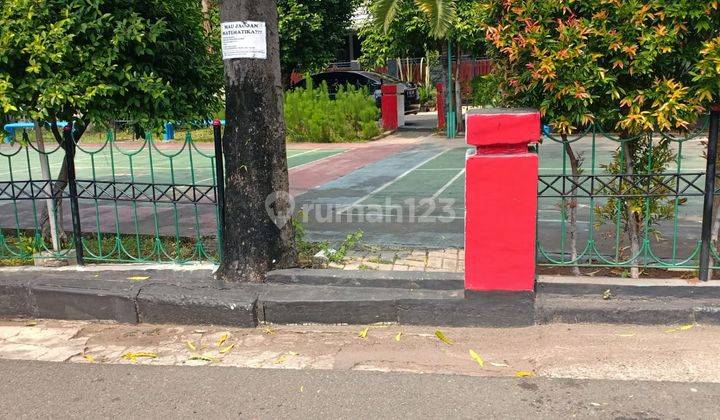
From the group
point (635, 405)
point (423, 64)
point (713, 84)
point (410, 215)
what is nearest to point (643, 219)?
point (713, 84)

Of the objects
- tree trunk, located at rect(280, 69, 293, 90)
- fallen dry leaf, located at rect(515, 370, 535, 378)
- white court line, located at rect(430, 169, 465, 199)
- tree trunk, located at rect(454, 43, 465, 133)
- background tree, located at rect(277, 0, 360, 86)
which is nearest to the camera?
fallen dry leaf, located at rect(515, 370, 535, 378)

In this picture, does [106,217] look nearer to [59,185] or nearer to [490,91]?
[59,185]

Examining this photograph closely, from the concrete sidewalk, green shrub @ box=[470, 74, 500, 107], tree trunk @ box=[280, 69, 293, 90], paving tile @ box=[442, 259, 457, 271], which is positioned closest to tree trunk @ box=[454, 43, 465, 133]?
tree trunk @ box=[280, 69, 293, 90]

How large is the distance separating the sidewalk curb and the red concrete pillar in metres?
0.25

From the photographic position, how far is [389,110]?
19984mm

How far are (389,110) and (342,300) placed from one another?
15.6 m

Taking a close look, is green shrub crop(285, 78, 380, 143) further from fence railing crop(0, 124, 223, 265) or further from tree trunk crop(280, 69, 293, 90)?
fence railing crop(0, 124, 223, 265)

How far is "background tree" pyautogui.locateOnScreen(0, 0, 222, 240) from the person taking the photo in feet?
16.4

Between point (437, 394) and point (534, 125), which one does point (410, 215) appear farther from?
point (437, 394)

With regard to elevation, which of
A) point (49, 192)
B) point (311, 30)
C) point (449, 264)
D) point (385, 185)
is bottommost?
point (449, 264)

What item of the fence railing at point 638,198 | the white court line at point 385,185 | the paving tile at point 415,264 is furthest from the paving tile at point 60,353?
the white court line at point 385,185

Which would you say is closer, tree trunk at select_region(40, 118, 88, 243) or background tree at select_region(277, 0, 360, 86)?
tree trunk at select_region(40, 118, 88, 243)

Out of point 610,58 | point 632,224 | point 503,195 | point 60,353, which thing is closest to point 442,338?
point 503,195

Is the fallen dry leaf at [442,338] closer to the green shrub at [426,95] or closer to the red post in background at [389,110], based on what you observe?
the red post in background at [389,110]
